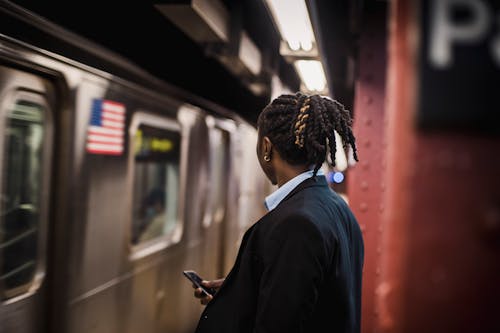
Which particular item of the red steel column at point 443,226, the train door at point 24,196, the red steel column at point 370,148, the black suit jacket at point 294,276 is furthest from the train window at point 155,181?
the red steel column at point 443,226

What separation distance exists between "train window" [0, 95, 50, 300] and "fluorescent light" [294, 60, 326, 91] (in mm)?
2092

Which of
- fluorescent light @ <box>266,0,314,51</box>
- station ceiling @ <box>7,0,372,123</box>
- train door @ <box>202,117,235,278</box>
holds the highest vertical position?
station ceiling @ <box>7,0,372,123</box>

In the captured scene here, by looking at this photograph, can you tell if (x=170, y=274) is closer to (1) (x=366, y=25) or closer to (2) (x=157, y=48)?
(1) (x=366, y=25)

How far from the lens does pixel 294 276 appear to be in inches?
57.1

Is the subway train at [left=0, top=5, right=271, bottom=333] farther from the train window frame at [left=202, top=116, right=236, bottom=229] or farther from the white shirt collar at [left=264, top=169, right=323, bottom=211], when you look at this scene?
the white shirt collar at [left=264, top=169, right=323, bottom=211]

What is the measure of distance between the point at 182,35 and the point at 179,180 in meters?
3.20

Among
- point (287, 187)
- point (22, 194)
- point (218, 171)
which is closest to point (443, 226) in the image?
point (287, 187)

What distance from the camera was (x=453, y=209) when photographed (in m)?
0.61

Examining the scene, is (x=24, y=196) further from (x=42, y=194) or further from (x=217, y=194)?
(x=217, y=194)

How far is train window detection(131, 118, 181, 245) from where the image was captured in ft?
12.0

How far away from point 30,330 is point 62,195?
661 mm

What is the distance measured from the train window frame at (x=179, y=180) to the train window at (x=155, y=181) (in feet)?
0.06

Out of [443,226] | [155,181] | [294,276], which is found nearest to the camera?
[443,226]

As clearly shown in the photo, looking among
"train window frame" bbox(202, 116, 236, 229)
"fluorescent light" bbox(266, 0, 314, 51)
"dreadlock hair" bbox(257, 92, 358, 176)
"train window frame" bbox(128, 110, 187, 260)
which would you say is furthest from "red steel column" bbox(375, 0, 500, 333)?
"train window frame" bbox(202, 116, 236, 229)
